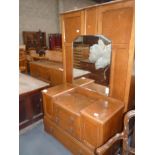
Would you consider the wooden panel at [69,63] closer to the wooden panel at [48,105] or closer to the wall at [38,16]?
the wooden panel at [48,105]

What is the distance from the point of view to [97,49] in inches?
75.0

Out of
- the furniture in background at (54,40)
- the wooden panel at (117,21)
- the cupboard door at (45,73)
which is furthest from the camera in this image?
the furniture in background at (54,40)

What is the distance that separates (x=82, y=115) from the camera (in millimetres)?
1619

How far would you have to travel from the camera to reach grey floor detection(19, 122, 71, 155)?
6.75 ft

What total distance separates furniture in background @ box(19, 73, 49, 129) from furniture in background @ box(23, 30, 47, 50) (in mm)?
3817

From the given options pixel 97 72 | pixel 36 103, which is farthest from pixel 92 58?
pixel 36 103

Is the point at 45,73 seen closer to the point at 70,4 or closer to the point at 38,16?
the point at 38,16

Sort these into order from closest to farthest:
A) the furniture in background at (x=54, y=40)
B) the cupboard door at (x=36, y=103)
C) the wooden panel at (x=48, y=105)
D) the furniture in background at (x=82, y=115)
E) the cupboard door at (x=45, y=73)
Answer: the furniture in background at (x=82, y=115), the wooden panel at (x=48, y=105), the cupboard door at (x=36, y=103), the cupboard door at (x=45, y=73), the furniture in background at (x=54, y=40)

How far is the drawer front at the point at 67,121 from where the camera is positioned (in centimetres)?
175

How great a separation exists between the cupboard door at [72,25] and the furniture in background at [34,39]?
435 centimetres

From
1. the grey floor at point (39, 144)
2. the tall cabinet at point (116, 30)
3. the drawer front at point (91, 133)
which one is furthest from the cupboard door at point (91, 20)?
the grey floor at point (39, 144)
